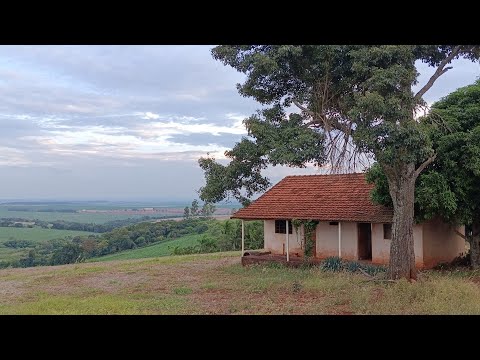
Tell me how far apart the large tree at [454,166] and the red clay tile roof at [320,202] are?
2073 millimetres

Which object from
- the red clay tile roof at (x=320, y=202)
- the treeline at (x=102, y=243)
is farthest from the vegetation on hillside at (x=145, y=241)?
the red clay tile roof at (x=320, y=202)

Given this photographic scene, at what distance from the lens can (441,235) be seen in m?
13.8

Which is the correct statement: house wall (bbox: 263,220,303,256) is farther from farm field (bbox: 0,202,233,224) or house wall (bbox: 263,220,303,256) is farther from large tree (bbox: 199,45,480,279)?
farm field (bbox: 0,202,233,224)

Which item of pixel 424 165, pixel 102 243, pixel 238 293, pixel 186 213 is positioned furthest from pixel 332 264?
pixel 186 213

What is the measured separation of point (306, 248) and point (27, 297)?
28.4ft

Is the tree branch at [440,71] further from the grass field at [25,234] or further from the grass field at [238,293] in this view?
the grass field at [25,234]

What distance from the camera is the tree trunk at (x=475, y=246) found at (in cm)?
1265

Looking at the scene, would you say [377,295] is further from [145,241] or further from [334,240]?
[145,241]

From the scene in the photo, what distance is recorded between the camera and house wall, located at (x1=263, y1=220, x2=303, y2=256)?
16.2 m

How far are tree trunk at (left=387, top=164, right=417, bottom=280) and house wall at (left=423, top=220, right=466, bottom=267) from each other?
7.47 ft

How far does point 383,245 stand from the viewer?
13.9 meters
